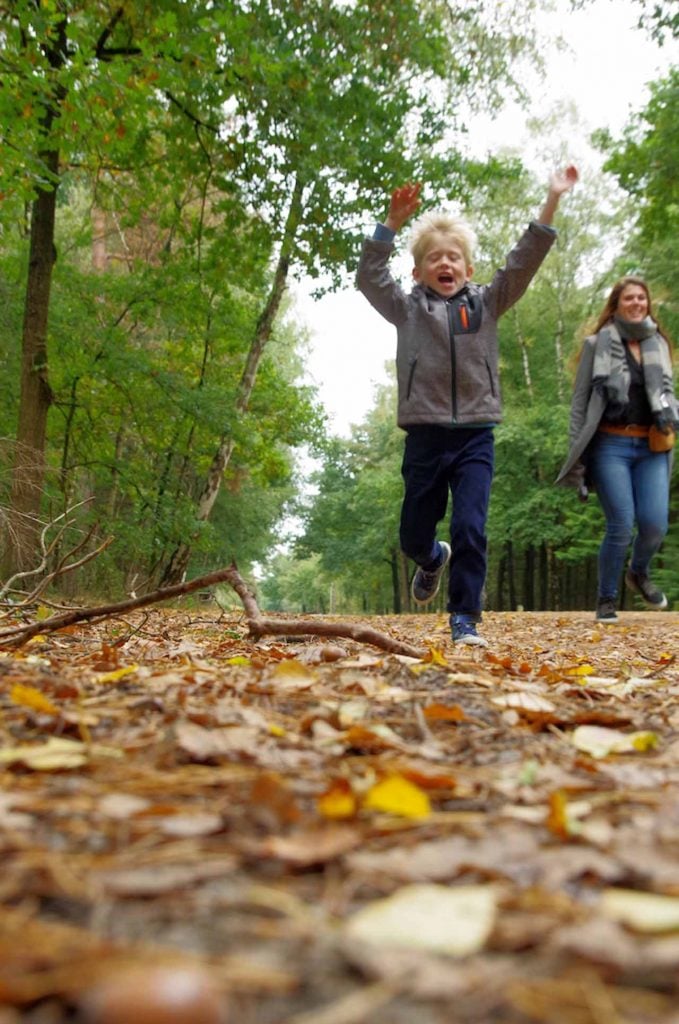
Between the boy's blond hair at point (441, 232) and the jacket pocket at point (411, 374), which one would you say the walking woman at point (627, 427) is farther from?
the jacket pocket at point (411, 374)

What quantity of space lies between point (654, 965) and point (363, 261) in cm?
377

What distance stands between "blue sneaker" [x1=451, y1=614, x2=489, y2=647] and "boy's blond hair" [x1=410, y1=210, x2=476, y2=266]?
1869mm

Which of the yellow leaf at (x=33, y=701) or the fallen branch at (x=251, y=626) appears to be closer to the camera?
the yellow leaf at (x=33, y=701)

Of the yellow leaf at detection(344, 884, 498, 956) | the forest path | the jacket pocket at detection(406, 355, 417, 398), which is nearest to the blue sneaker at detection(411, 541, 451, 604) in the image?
the jacket pocket at detection(406, 355, 417, 398)

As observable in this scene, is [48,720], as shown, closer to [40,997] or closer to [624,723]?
[40,997]

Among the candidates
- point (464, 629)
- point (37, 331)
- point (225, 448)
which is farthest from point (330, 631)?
point (225, 448)

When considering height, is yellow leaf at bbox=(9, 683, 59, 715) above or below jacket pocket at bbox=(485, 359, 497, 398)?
below

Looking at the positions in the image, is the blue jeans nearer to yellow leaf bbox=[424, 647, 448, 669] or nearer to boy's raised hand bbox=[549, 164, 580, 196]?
boy's raised hand bbox=[549, 164, 580, 196]

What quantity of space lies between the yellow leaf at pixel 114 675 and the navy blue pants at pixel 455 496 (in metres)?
1.98

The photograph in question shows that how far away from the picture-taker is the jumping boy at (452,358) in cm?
383

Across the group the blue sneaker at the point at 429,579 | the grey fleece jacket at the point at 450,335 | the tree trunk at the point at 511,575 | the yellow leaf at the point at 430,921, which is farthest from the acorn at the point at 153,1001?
the tree trunk at the point at 511,575

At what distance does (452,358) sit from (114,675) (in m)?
2.55

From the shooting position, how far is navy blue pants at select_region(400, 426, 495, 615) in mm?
3814

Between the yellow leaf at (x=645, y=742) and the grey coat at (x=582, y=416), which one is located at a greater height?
the grey coat at (x=582, y=416)
